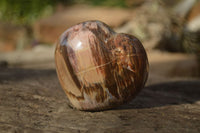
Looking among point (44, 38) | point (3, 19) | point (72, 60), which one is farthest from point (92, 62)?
point (3, 19)

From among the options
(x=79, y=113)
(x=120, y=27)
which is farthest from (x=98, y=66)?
(x=120, y=27)

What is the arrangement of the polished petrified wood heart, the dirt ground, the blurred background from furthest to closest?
the blurred background → the polished petrified wood heart → the dirt ground

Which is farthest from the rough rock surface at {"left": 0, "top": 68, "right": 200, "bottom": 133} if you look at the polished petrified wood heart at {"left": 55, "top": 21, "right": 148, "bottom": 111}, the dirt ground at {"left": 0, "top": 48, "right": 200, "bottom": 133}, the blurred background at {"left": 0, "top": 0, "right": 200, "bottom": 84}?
the blurred background at {"left": 0, "top": 0, "right": 200, "bottom": 84}

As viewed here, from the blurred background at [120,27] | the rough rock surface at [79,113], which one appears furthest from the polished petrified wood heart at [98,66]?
the blurred background at [120,27]

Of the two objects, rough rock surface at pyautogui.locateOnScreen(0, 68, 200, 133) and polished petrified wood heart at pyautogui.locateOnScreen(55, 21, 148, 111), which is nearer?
rough rock surface at pyautogui.locateOnScreen(0, 68, 200, 133)

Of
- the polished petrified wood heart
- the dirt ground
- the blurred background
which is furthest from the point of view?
the blurred background

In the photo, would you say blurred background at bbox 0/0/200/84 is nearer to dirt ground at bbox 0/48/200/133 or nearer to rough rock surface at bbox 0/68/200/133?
dirt ground at bbox 0/48/200/133

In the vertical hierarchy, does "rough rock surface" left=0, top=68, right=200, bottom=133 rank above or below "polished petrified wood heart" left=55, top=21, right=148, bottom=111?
below
